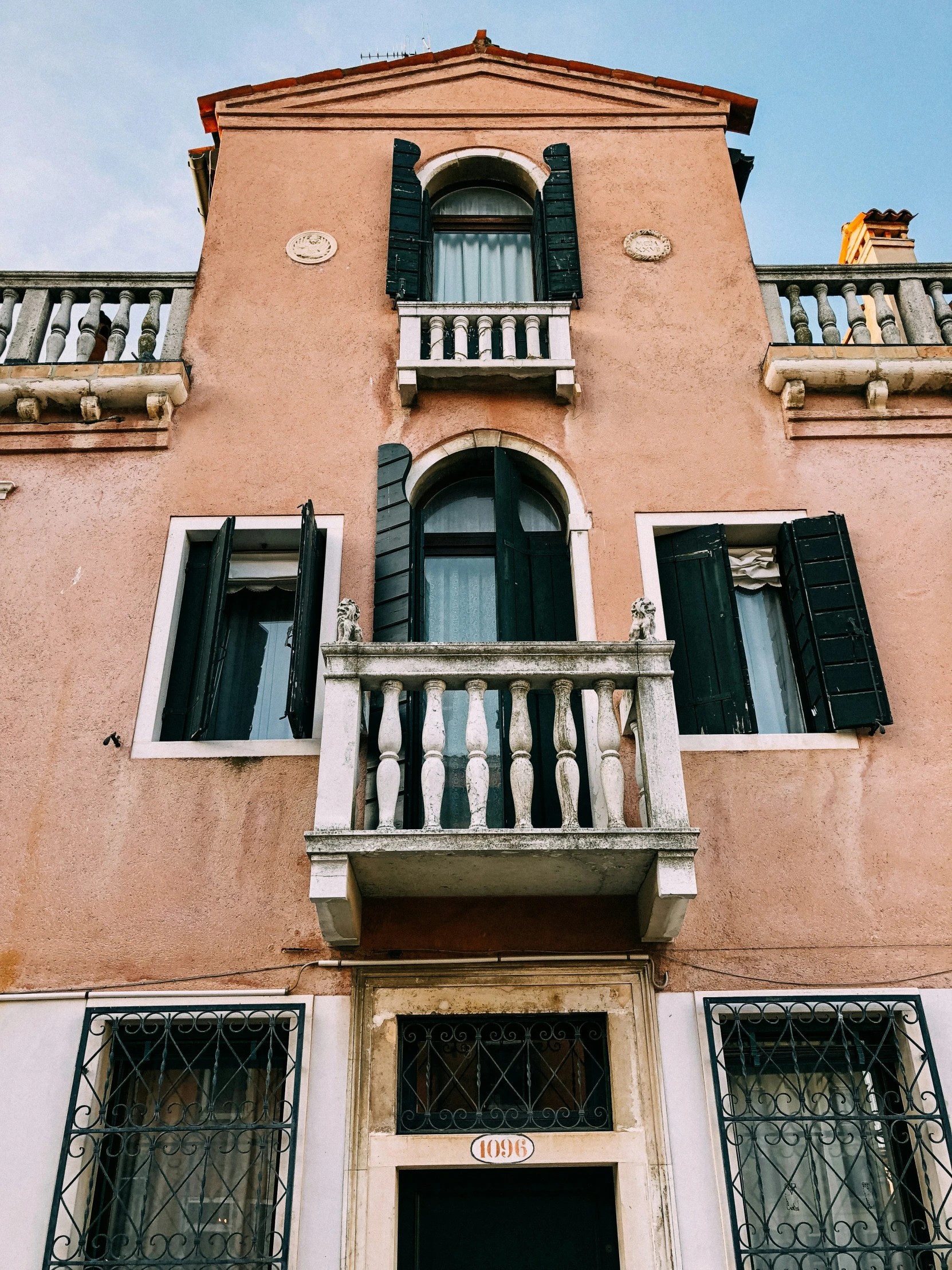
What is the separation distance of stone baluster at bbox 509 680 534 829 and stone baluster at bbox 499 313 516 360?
3253mm

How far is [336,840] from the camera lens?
6.09 metres

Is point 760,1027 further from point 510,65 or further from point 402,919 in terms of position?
point 510,65

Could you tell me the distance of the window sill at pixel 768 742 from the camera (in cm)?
732

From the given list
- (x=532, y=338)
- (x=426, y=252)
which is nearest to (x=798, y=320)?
(x=532, y=338)

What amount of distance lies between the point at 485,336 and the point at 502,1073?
5415 millimetres

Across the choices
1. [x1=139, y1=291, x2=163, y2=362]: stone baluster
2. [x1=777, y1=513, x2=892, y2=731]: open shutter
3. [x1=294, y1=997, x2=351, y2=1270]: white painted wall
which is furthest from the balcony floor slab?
[x1=139, y1=291, x2=163, y2=362]: stone baluster

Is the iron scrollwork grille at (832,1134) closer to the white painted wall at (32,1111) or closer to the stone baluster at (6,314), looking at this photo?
the white painted wall at (32,1111)

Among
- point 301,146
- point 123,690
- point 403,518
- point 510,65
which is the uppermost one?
point 510,65

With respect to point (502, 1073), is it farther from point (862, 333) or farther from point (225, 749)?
Answer: point (862, 333)

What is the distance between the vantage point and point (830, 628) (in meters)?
7.67

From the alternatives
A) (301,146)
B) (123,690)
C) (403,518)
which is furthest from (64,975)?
(301,146)

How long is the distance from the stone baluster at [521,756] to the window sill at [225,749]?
145 centimetres

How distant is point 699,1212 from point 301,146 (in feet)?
29.8

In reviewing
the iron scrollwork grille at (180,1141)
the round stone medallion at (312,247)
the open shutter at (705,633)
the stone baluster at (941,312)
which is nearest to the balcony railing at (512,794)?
the iron scrollwork grille at (180,1141)
